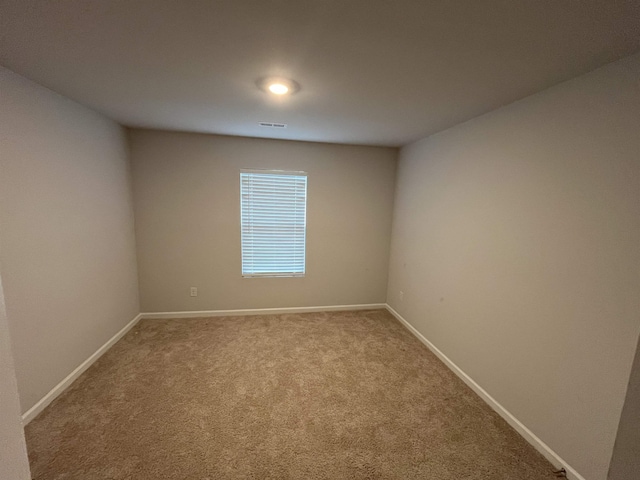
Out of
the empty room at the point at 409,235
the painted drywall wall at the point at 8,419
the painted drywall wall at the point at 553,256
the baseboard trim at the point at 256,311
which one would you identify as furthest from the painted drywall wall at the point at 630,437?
the baseboard trim at the point at 256,311

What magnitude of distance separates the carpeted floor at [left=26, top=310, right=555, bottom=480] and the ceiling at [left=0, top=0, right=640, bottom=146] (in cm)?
230

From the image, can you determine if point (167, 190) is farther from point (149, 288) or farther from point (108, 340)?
point (108, 340)

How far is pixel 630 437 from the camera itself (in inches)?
30.1

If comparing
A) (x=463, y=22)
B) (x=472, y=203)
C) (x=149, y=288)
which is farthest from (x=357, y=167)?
(x=149, y=288)

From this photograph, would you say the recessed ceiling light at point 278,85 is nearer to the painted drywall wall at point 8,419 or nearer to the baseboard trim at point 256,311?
the painted drywall wall at point 8,419

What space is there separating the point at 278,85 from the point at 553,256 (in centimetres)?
208

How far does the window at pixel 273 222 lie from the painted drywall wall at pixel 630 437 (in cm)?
316

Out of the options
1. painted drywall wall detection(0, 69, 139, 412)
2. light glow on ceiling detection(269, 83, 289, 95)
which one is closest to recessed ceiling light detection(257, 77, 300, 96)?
light glow on ceiling detection(269, 83, 289, 95)

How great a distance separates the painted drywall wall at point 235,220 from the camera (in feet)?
10.6

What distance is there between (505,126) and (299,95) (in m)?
1.56

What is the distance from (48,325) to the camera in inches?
77.9

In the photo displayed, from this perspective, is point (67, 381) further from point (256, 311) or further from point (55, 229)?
point (256, 311)

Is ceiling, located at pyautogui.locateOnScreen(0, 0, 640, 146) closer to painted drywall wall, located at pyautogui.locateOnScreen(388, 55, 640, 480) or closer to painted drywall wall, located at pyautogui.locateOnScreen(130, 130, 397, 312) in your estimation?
painted drywall wall, located at pyautogui.locateOnScreen(388, 55, 640, 480)

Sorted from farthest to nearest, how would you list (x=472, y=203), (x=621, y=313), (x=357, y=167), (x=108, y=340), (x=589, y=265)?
(x=357, y=167) < (x=108, y=340) < (x=472, y=203) < (x=589, y=265) < (x=621, y=313)
